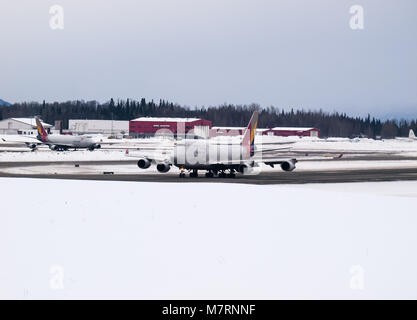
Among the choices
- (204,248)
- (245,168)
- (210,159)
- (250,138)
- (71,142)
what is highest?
(250,138)

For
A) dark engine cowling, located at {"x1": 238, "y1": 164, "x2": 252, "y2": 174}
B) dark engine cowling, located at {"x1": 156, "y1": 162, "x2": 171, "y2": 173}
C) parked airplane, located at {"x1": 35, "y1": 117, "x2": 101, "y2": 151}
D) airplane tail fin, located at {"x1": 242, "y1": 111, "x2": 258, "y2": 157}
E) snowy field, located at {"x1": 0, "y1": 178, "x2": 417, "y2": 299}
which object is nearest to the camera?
snowy field, located at {"x1": 0, "y1": 178, "x2": 417, "y2": 299}

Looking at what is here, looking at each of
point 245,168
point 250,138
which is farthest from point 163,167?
point 250,138

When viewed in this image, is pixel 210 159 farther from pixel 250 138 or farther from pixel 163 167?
pixel 250 138

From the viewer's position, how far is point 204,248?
1698 cm

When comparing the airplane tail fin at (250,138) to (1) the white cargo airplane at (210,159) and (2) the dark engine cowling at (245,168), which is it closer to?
(1) the white cargo airplane at (210,159)

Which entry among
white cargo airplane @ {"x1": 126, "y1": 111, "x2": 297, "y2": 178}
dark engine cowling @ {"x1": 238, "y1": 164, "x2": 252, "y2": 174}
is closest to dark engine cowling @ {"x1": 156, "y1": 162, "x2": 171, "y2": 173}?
white cargo airplane @ {"x1": 126, "y1": 111, "x2": 297, "y2": 178}

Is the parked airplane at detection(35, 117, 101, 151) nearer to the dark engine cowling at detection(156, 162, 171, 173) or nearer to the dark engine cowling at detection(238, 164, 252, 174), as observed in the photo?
the dark engine cowling at detection(156, 162, 171, 173)

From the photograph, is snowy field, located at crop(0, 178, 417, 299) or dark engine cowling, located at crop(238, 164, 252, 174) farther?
dark engine cowling, located at crop(238, 164, 252, 174)

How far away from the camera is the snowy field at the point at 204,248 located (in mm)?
13625

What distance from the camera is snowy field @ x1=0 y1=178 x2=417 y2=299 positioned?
13.6 m

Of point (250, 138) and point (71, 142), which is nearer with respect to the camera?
point (250, 138)

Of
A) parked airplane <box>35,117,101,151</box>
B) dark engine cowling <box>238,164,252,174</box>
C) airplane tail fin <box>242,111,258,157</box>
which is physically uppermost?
airplane tail fin <box>242,111,258,157</box>

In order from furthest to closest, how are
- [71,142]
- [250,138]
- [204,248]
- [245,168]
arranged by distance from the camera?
1. [71,142]
2. [250,138]
3. [245,168]
4. [204,248]

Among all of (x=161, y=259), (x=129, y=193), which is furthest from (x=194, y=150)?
(x=161, y=259)
